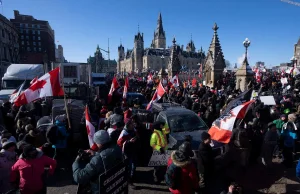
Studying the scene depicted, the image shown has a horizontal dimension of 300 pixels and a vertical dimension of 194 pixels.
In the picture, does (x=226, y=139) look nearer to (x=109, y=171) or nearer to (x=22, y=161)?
(x=109, y=171)

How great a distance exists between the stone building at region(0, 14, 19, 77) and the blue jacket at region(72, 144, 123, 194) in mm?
38819

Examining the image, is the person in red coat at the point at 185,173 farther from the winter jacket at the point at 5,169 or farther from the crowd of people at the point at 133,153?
the winter jacket at the point at 5,169

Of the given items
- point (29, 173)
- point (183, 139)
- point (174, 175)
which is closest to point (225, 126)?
point (183, 139)

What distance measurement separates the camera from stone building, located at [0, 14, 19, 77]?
121 ft

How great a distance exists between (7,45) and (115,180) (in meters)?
46.9

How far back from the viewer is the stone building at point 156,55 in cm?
12094

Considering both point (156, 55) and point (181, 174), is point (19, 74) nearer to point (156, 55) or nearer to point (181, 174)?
point (181, 174)

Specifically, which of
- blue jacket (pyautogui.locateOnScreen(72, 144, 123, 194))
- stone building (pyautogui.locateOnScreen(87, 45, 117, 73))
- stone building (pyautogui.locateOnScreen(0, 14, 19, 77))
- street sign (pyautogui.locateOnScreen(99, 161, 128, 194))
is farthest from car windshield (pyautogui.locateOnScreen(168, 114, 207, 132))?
stone building (pyautogui.locateOnScreen(87, 45, 117, 73))

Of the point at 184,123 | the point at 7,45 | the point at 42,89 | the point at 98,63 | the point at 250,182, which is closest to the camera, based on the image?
the point at 250,182

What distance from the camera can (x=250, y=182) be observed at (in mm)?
5746

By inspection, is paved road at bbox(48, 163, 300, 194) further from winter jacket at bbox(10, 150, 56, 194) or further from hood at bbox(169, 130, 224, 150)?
winter jacket at bbox(10, 150, 56, 194)

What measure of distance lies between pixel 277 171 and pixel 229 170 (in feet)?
8.96

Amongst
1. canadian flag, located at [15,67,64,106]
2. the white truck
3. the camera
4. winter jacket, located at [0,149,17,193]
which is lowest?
winter jacket, located at [0,149,17,193]

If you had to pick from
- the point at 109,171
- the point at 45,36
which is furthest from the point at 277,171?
the point at 45,36
